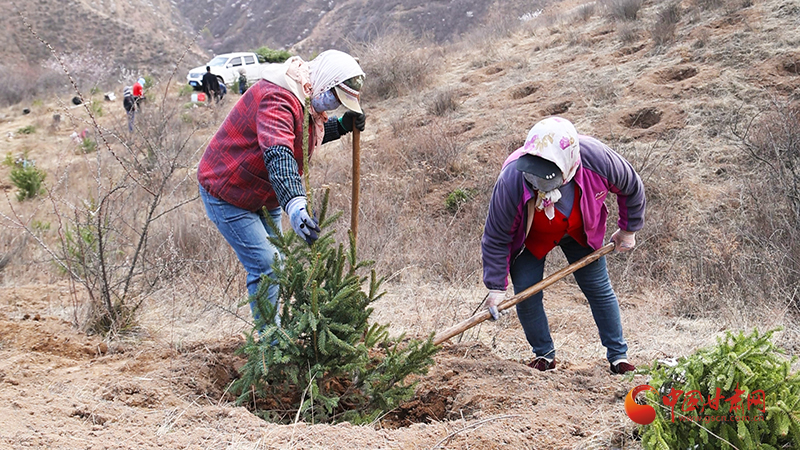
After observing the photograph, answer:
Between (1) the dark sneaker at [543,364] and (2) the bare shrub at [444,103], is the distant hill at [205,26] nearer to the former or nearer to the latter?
(2) the bare shrub at [444,103]

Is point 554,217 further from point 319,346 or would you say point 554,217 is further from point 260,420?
point 260,420

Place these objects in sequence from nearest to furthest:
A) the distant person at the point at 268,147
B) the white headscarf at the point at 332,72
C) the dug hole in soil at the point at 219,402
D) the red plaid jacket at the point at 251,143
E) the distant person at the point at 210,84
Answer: the dug hole in soil at the point at 219,402
the distant person at the point at 268,147
the red plaid jacket at the point at 251,143
the white headscarf at the point at 332,72
the distant person at the point at 210,84

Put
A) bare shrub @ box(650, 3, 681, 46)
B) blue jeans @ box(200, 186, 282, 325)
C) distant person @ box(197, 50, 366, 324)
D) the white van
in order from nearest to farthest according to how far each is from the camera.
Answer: distant person @ box(197, 50, 366, 324) → blue jeans @ box(200, 186, 282, 325) → bare shrub @ box(650, 3, 681, 46) → the white van

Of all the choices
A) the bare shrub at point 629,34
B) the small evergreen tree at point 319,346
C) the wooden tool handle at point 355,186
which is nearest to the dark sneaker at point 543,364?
the small evergreen tree at point 319,346

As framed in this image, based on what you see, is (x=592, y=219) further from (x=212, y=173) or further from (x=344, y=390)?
(x=212, y=173)

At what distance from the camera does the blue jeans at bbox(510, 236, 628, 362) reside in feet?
11.1

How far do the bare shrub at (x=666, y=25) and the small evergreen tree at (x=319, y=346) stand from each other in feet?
27.6

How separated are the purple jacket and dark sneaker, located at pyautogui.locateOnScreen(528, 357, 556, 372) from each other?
652mm

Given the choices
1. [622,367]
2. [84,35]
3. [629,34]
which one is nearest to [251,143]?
[622,367]

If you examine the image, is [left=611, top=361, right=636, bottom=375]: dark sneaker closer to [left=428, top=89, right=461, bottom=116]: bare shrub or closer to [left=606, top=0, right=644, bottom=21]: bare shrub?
[left=428, top=89, right=461, bottom=116]: bare shrub

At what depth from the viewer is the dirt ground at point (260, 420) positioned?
99.4 inches

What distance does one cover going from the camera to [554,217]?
3070mm

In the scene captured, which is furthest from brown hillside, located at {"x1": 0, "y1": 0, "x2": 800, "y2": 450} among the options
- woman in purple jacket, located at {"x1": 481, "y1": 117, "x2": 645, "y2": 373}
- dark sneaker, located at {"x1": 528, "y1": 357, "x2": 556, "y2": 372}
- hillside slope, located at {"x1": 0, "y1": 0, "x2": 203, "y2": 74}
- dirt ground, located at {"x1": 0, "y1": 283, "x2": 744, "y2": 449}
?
hillside slope, located at {"x1": 0, "y1": 0, "x2": 203, "y2": 74}

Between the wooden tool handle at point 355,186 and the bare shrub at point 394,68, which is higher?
the wooden tool handle at point 355,186
